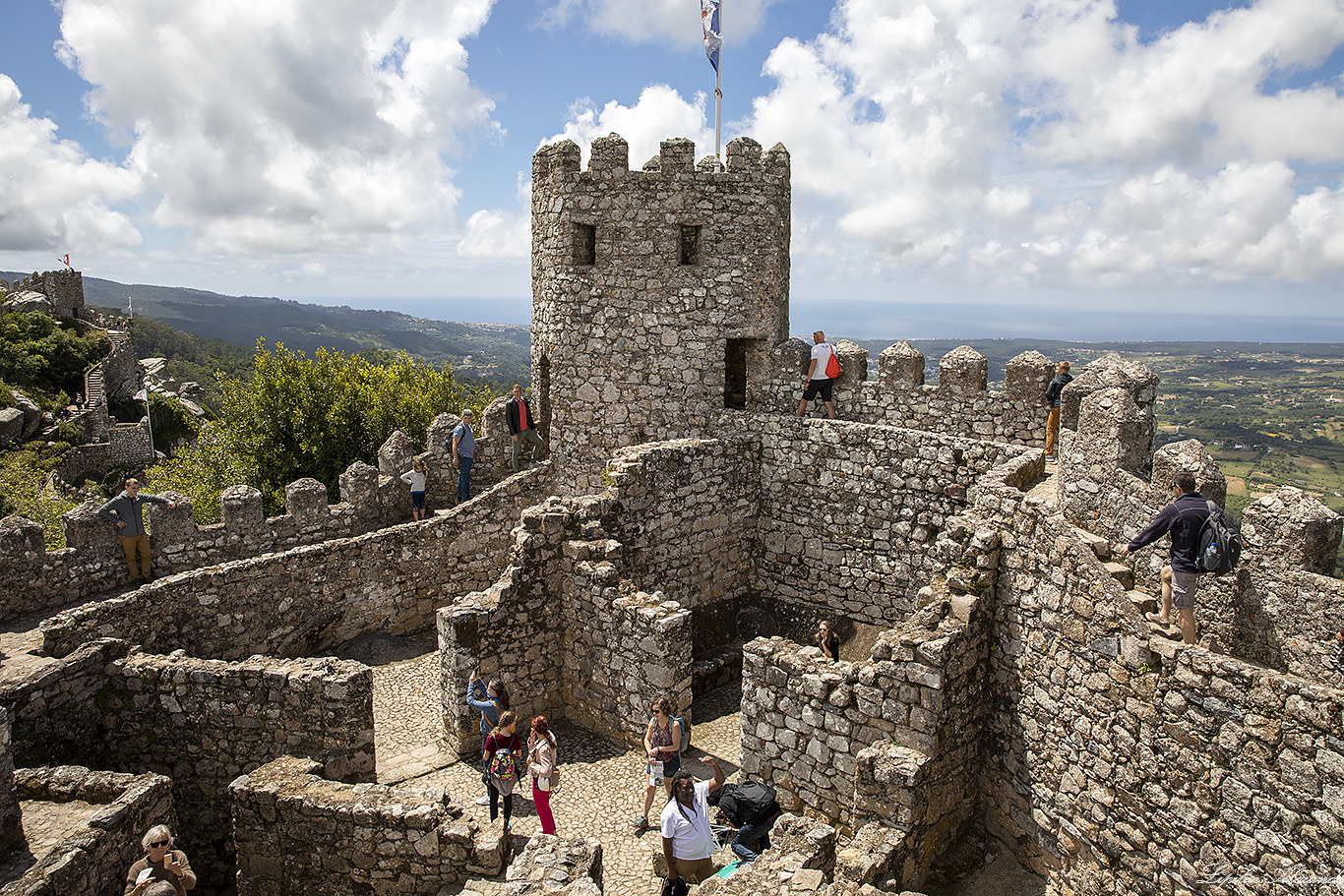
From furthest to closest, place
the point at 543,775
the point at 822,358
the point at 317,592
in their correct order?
the point at 822,358 < the point at 317,592 < the point at 543,775

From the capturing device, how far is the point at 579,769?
8.73m

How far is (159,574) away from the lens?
10.5 meters

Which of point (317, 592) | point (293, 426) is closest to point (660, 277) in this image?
point (317, 592)

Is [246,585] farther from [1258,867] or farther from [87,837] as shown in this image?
[1258,867]

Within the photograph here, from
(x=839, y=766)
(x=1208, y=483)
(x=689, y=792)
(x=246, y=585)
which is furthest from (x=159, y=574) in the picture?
(x=1208, y=483)

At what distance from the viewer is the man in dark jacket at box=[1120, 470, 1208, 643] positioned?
5.30 metres

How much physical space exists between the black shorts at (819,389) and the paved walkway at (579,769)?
4.45 meters

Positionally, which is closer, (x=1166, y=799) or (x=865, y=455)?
(x=1166, y=799)

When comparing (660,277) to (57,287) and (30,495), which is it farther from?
(57,287)

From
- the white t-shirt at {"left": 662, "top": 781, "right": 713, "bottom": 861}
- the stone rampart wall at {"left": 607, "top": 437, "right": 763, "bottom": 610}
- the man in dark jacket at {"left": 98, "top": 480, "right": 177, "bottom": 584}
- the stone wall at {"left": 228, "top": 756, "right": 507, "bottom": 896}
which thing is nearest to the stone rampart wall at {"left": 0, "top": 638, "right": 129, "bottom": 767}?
the man in dark jacket at {"left": 98, "top": 480, "right": 177, "bottom": 584}

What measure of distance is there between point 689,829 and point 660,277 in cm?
813

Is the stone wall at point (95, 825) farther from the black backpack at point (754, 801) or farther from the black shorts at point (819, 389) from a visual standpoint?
the black shorts at point (819, 389)

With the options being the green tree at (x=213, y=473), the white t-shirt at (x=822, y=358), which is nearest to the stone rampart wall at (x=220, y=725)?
the white t-shirt at (x=822, y=358)

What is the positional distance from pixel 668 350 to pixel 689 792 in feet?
24.0
